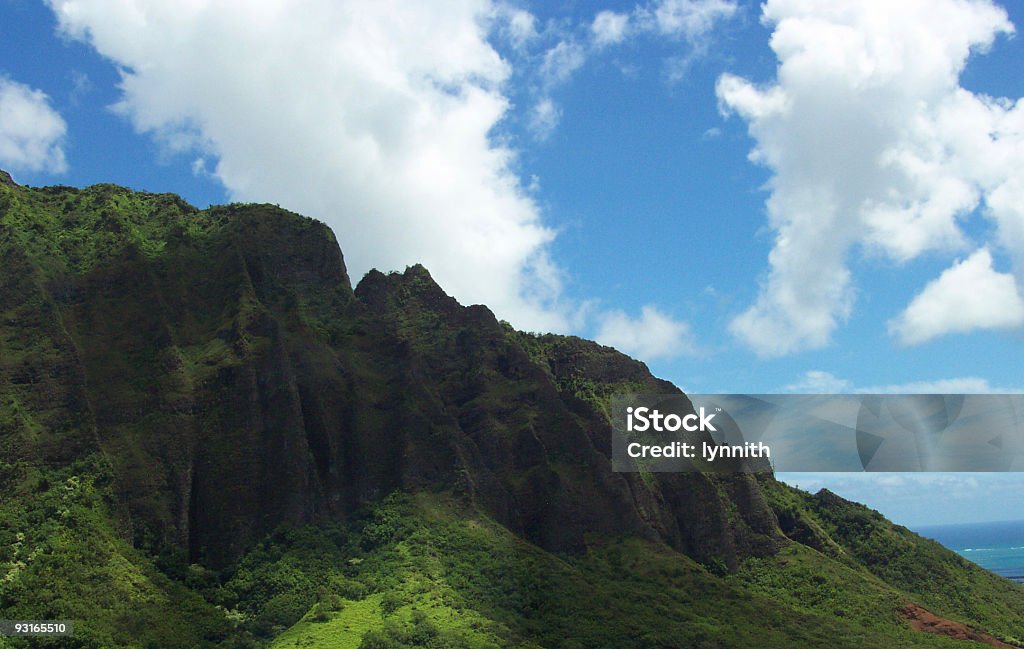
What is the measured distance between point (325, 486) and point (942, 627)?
197ft

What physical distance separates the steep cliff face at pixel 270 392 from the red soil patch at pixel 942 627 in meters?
15.8

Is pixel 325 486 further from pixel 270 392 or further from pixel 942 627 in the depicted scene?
pixel 942 627

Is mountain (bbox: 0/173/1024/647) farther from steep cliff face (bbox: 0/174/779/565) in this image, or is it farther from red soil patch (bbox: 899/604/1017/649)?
red soil patch (bbox: 899/604/1017/649)

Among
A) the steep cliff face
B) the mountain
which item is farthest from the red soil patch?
the steep cliff face

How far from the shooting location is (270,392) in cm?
9638

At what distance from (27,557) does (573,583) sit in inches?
1689

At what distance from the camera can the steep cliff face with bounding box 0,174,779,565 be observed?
295 feet

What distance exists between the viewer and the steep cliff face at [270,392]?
295ft

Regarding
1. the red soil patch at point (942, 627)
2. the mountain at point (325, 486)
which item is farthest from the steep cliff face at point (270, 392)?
the red soil patch at point (942, 627)

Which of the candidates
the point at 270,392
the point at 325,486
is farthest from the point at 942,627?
the point at 270,392

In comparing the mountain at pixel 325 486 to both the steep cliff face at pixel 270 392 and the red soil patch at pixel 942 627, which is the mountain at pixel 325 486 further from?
the red soil patch at pixel 942 627

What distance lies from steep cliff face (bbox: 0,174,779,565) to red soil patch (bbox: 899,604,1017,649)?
15.8 m

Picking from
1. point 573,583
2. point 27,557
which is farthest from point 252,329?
point 573,583

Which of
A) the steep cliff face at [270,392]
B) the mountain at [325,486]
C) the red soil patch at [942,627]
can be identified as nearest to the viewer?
the mountain at [325,486]
